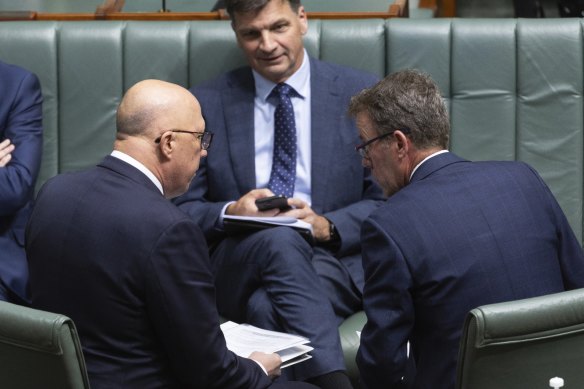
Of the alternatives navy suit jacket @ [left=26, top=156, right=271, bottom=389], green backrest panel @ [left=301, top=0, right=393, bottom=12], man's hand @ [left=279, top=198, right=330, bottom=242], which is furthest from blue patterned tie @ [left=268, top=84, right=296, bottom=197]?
navy suit jacket @ [left=26, top=156, right=271, bottom=389]

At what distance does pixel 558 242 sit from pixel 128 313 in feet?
3.30

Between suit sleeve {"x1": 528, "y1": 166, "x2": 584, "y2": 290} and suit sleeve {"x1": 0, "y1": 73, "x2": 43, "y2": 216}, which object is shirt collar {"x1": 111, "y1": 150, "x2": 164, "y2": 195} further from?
suit sleeve {"x1": 0, "y1": 73, "x2": 43, "y2": 216}

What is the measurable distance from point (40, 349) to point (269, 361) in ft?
2.16

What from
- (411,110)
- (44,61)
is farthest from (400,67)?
(411,110)

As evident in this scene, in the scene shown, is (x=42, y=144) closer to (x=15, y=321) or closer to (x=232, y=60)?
(x=232, y=60)

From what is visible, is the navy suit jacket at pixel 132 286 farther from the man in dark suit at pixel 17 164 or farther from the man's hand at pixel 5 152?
the man's hand at pixel 5 152

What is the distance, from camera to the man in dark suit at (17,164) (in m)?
3.53

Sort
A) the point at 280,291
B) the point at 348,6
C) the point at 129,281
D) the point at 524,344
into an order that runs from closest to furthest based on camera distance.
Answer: the point at 524,344
the point at 129,281
the point at 280,291
the point at 348,6

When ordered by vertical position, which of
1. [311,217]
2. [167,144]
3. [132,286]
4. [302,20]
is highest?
[302,20]

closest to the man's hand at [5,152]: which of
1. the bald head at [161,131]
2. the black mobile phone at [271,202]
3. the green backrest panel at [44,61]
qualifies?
the green backrest panel at [44,61]

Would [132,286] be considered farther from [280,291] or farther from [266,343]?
[280,291]

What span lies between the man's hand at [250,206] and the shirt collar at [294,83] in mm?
438

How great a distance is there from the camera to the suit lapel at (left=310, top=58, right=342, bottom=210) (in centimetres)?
371

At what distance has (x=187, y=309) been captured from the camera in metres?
2.28
